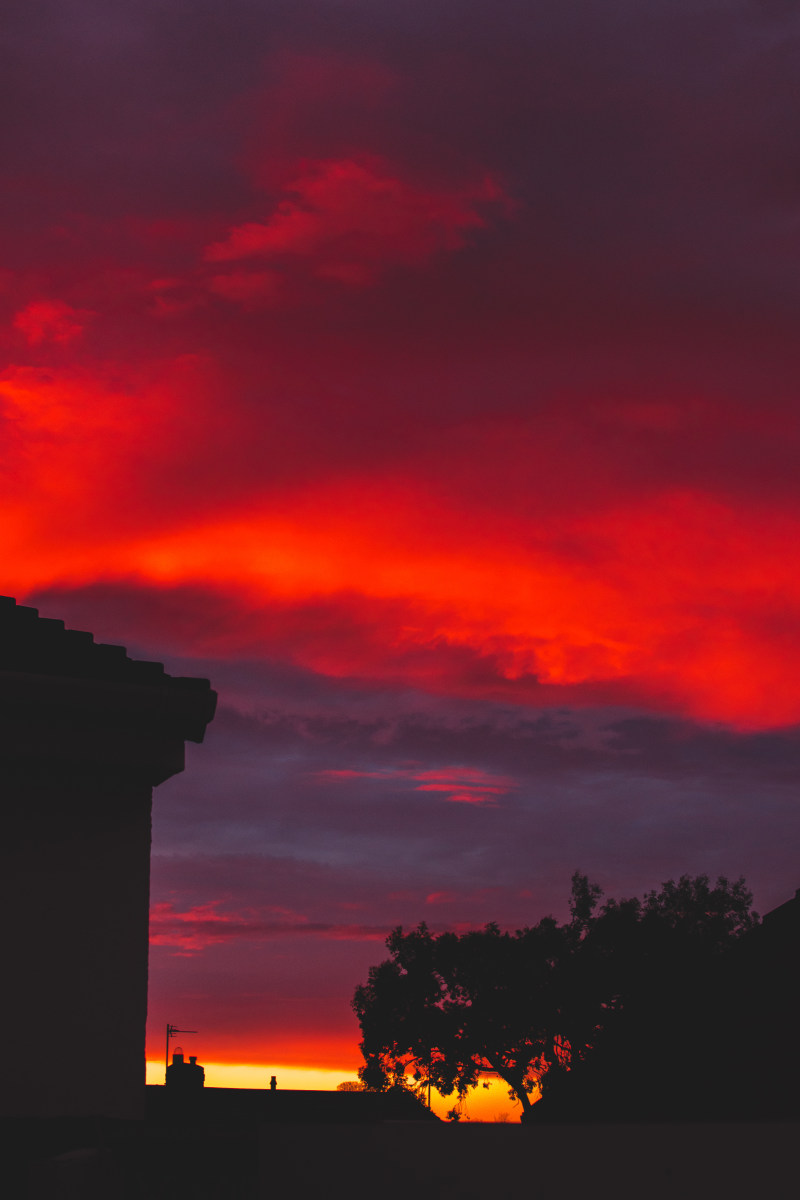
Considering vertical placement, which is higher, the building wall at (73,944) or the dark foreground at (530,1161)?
the building wall at (73,944)

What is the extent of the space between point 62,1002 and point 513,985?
50957 millimetres

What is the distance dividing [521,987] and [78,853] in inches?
2008

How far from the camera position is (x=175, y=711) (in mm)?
9250

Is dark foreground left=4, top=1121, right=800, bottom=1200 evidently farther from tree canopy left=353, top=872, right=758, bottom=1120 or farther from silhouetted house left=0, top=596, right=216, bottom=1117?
tree canopy left=353, top=872, right=758, bottom=1120

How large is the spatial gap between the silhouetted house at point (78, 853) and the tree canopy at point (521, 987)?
46.6 metres

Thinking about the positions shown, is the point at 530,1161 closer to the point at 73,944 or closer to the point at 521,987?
the point at 73,944

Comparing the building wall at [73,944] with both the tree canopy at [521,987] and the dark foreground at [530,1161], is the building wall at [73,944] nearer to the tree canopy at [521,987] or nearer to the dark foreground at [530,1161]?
the dark foreground at [530,1161]

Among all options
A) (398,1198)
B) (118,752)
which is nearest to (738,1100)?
(398,1198)

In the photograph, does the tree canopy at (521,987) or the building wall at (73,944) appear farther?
the tree canopy at (521,987)

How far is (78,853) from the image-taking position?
905 centimetres

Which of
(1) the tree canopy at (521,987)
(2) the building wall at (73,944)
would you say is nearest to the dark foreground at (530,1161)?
(2) the building wall at (73,944)

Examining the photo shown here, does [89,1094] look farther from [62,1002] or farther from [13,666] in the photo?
[13,666]

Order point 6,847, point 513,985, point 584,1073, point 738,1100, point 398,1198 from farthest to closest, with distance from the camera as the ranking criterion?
point 513,985 < point 584,1073 < point 738,1100 < point 6,847 < point 398,1198

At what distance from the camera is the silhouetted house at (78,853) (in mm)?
8633
